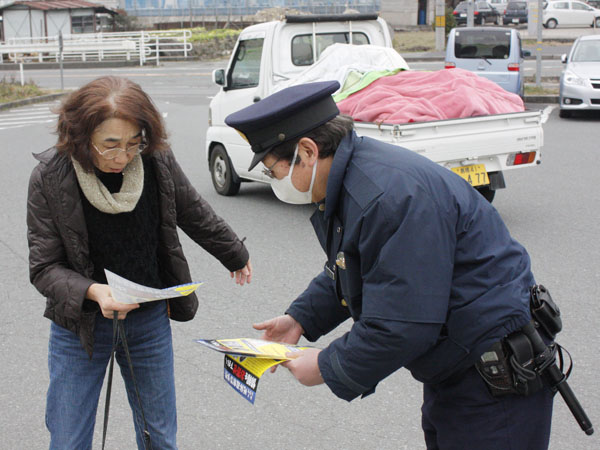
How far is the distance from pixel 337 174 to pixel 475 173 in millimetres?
5793

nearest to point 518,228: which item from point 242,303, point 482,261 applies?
point 242,303

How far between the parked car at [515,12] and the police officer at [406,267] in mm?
44557

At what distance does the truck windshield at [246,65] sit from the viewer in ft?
30.8

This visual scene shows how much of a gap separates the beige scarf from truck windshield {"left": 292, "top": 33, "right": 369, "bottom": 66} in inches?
271

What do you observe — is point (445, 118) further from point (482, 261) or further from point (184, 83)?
point (184, 83)

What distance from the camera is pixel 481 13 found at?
4372 centimetres

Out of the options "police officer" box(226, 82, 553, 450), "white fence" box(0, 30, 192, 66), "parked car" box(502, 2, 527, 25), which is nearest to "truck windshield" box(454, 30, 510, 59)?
"police officer" box(226, 82, 553, 450)

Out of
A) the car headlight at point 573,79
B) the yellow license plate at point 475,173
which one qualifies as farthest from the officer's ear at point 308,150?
the car headlight at point 573,79

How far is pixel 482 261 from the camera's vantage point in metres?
2.15

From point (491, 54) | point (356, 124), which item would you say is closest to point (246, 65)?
point (356, 124)

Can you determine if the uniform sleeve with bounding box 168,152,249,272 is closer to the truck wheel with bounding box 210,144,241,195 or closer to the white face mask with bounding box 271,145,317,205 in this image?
the white face mask with bounding box 271,145,317,205

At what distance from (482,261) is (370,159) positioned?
42 centimetres

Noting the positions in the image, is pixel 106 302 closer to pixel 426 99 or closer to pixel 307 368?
pixel 307 368

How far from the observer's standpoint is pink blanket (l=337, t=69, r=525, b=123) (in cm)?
755
